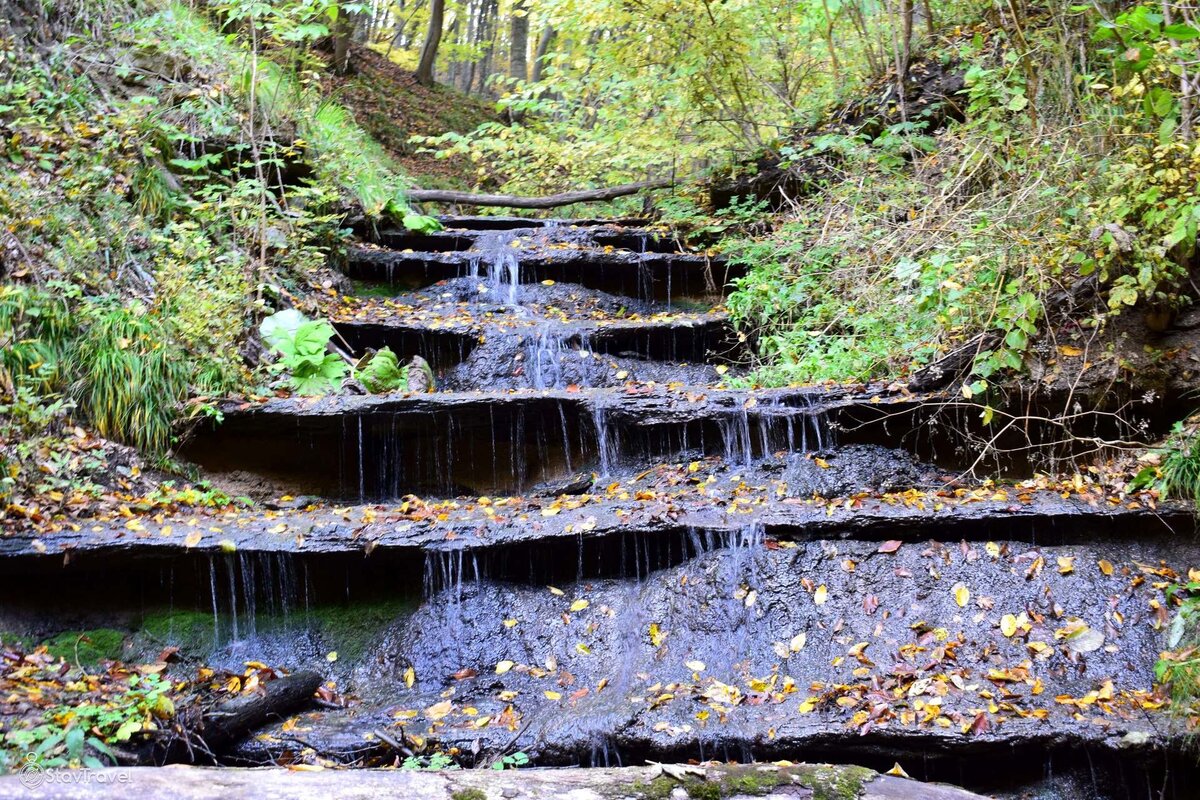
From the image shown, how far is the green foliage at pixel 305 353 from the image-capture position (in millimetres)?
Answer: 6844

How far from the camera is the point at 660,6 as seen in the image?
365 inches

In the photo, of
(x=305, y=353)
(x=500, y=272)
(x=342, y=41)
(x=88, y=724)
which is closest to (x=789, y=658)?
(x=88, y=724)

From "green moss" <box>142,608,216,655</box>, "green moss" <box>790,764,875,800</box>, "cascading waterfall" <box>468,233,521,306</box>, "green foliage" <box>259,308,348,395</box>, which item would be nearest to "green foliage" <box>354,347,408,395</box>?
"green foliage" <box>259,308,348,395</box>

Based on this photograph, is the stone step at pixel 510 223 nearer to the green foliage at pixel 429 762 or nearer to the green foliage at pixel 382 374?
the green foliage at pixel 382 374

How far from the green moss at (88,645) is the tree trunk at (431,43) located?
14.3 meters

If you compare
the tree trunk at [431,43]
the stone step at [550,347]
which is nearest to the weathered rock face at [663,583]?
the stone step at [550,347]

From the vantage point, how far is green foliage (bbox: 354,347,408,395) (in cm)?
703

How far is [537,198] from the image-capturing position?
12148mm

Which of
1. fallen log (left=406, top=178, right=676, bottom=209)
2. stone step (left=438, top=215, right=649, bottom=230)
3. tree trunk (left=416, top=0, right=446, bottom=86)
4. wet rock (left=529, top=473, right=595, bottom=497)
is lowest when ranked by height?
wet rock (left=529, top=473, right=595, bottom=497)

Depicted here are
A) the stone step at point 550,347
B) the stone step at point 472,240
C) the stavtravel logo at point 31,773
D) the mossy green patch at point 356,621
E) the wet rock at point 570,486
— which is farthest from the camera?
the stone step at point 472,240

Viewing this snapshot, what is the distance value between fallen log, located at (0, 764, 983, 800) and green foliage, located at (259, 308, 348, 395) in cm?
464

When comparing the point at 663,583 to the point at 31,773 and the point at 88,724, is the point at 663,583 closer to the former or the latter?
the point at 88,724

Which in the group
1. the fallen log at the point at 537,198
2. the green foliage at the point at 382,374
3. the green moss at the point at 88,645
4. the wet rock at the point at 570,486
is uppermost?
the fallen log at the point at 537,198

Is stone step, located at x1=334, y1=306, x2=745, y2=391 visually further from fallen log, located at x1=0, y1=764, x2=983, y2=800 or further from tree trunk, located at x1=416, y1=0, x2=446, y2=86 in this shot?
tree trunk, located at x1=416, y1=0, x2=446, y2=86
